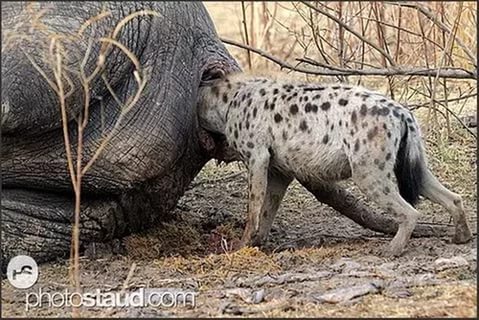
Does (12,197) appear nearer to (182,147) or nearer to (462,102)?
(182,147)

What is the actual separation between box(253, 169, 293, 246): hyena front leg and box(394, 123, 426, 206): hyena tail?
69 centimetres

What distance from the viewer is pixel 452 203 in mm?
4809

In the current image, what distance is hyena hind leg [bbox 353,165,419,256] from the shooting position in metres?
4.64

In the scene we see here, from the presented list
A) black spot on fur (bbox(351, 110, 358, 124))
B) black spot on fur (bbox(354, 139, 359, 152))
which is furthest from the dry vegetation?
Answer: black spot on fur (bbox(351, 110, 358, 124))

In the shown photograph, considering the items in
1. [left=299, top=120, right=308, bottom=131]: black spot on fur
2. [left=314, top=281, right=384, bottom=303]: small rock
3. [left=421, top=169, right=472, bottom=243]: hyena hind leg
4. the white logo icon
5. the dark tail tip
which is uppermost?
[left=299, top=120, right=308, bottom=131]: black spot on fur

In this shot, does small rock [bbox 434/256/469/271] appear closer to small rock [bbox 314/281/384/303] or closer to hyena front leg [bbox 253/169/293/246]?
small rock [bbox 314/281/384/303]

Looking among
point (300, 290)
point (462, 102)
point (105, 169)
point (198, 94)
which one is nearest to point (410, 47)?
point (462, 102)

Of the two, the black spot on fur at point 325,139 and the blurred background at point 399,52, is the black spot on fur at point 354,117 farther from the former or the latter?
the blurred background at point 399,52

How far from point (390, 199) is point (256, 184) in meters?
0.63

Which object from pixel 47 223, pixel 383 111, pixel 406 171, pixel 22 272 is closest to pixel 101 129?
pixel 47 223

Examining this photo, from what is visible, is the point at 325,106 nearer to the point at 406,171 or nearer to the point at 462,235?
the point at 406,171

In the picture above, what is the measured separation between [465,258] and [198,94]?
1.55 m

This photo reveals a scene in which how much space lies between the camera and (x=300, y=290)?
3.99m

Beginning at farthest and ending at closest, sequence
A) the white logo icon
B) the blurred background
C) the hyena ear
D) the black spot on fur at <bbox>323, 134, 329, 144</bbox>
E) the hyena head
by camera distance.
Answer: the blurred background → the hyena ear → the hyena head → the black spot on fur at <bbox>323, 134, 329, 144</bbox> → the white logo icon
